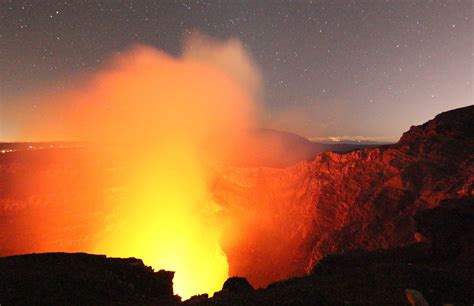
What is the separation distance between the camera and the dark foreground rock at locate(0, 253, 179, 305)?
9.27m

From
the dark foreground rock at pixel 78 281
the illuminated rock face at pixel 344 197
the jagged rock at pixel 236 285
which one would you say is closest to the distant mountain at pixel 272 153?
the illuminated rock face at pixel 344 197

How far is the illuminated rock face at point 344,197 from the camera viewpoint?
23.1m

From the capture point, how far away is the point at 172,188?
53094 mm

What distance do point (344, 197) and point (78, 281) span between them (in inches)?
920

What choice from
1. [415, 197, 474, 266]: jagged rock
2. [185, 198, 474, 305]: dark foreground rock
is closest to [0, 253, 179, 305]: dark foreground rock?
[185, 198, 474, 305]: dark foreground rock

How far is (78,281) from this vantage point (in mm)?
10539

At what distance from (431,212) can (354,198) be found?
12641 mm

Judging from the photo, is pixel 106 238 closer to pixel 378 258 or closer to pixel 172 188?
pixel 172 188

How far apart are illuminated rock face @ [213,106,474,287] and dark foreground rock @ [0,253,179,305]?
13152 millimetres

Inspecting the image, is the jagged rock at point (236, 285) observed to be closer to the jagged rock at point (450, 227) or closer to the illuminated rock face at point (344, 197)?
the jagged rock at point (450, 227)

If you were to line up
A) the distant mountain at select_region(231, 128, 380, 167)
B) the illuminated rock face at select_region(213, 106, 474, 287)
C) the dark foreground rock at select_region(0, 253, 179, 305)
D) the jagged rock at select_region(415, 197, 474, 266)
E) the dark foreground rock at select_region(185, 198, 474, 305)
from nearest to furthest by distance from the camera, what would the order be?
the dark foreground rock at select_region(185, 198, 474, 305) → the dark foreground rock at select_region(0, 253, 179, 305) → the jagged rock at select_region(415, 197, 474, 266) → the illuminated rock face at select_region(213, 106, 474, 287) → the distant mountain at select_region(231, 128, 380, 167)

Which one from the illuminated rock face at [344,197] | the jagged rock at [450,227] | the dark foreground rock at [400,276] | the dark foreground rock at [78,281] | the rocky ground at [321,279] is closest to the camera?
the dark foreground rock at [400,276]

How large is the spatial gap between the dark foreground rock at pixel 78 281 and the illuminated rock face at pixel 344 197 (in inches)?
518

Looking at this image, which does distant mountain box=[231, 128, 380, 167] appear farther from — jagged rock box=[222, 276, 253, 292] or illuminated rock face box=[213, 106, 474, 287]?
jagged rock box=[222, 276, 253, 292]
